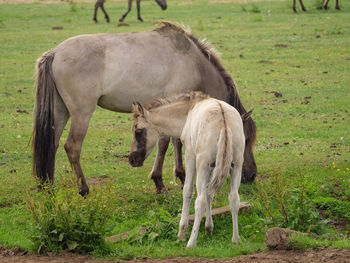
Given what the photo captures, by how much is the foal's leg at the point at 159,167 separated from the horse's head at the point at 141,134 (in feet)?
3.10

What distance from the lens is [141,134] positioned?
7.09 metres

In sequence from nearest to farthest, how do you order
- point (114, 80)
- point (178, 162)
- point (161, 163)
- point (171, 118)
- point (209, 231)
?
1. point (209, 231)
2. point (171, 118)
3. point (114, 80)
4. point (161, 163)
5. point (178, 162)

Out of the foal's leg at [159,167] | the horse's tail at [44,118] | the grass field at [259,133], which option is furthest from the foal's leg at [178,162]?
the horse's tail at [44,118]

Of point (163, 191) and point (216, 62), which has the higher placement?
point (216, 62)

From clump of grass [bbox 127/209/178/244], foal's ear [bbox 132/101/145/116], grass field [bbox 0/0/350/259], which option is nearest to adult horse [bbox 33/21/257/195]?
grass field [bbox 0/0/350/259]

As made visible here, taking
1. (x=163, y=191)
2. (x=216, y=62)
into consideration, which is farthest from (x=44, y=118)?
(x=216, y=62)

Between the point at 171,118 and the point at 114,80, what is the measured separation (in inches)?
62.7

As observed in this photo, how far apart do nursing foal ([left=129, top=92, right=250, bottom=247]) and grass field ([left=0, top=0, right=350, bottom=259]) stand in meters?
0.49

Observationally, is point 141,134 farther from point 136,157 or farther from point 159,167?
point 159,167

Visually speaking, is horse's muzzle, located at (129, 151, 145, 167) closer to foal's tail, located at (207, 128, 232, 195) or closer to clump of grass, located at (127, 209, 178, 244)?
clump of grass, located at (127, 209, 178, 244)

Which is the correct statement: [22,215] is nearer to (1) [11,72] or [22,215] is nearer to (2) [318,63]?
(1) [11,72]

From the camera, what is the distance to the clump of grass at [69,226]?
575 centimetres

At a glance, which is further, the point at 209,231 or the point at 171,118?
the point at 171,118

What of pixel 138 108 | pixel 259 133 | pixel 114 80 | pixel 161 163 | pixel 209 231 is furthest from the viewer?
pixel 259 133
